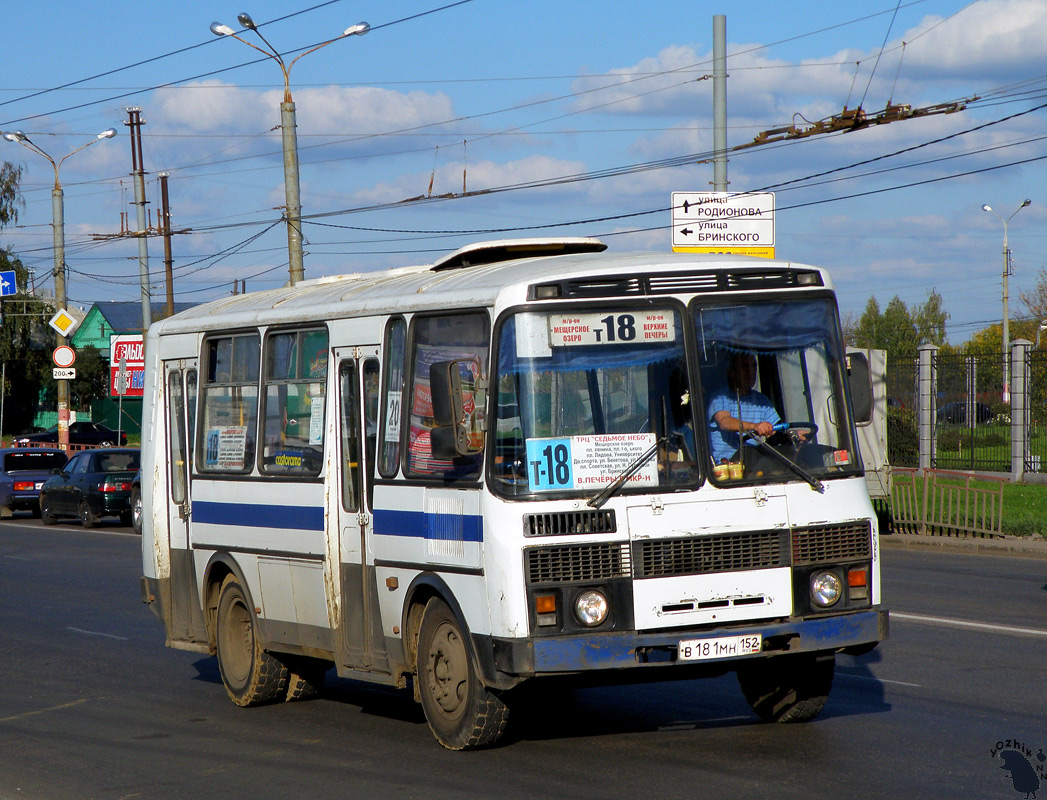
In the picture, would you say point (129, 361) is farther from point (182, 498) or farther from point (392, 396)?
point (392, 396)

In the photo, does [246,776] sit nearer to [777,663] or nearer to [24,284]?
[777,663]

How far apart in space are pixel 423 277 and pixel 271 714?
3096 millimetres

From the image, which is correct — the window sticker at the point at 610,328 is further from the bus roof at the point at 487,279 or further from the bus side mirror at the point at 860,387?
the bus side mirror at the point at 860,387

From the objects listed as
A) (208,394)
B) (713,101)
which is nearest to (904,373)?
(713,101)

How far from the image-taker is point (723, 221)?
2536 centimetres

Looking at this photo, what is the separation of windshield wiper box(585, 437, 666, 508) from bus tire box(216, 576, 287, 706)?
3448 mm

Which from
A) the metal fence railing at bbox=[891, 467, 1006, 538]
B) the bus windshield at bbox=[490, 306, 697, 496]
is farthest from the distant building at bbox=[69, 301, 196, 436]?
the bus windshield at bbox=[490, 306, 697, 496]

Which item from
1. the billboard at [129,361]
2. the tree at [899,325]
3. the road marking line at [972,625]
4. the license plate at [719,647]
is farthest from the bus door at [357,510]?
the tree at [899,325]

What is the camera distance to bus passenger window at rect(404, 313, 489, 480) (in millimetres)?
7480

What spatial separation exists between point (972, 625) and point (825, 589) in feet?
17.8

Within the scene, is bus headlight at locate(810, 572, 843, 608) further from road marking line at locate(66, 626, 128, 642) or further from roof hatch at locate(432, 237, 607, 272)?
road marking line at locate(66, 626, 128, 642)

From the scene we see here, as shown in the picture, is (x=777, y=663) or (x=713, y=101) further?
(x=713, y=101)

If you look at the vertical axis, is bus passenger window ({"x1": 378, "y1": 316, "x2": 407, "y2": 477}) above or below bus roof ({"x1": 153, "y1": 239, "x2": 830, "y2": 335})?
below

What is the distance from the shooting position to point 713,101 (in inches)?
922
